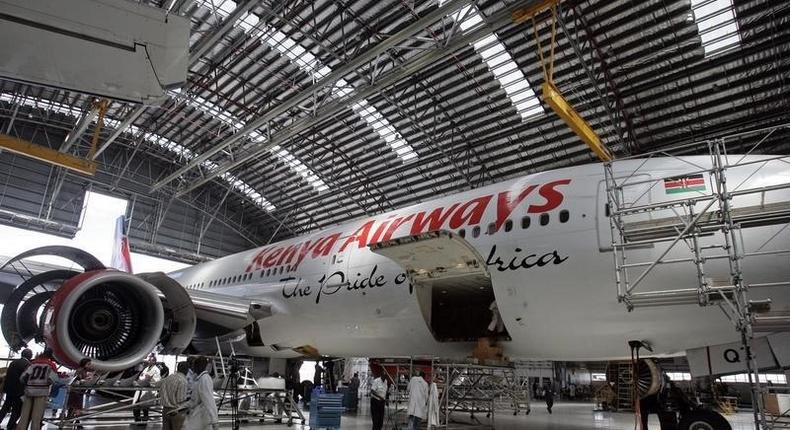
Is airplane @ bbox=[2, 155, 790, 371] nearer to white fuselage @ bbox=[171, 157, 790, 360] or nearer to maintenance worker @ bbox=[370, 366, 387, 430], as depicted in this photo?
white fuselage @ bbox=[171, 157, 790, 360]

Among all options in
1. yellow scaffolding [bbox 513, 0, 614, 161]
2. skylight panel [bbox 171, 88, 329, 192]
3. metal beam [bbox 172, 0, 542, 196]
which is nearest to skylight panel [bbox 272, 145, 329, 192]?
skylight panel [bbox 171, 88, 329, 192]

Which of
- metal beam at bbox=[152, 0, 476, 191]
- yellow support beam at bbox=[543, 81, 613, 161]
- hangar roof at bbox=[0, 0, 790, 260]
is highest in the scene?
hangar roof at bbox=[0, 0, 790, 260]

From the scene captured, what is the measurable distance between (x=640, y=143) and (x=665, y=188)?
1486 centimetres

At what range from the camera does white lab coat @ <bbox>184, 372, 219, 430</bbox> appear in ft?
20.6

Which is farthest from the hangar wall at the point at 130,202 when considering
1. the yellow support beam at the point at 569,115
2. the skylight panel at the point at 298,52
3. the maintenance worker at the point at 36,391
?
the maintenance worker at the point at 36,391

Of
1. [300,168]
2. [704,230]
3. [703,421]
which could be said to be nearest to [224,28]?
[704,230]

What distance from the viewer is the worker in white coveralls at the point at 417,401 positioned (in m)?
8.91

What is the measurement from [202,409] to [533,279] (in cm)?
457

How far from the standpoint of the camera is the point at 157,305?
8.84 meters

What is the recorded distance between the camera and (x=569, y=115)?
49.8 ft

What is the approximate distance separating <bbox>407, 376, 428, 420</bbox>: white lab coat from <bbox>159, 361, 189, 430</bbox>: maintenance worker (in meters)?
3.55

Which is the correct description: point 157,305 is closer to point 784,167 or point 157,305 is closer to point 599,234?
point 599,234

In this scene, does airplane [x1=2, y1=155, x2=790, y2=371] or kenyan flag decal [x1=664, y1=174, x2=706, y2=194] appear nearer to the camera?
airplane [x1=2, y1=155, x2=790, y2=371]

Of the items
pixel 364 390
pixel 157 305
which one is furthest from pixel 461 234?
pixel 364 390
